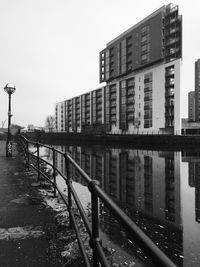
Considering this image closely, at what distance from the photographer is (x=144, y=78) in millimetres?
74000

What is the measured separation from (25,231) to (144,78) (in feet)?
243

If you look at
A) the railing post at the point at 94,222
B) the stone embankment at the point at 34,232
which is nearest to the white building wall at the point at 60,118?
the stone embankment at the point at 34,232

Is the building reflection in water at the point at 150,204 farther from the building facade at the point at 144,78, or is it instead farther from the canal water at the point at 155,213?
the building facade at the point at 144,78

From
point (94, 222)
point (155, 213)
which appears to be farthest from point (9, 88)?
point (94, 222)

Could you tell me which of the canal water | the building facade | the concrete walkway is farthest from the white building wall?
the concrete walkway

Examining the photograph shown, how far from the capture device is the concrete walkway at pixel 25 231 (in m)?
2.96

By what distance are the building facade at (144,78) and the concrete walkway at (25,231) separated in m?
61.0

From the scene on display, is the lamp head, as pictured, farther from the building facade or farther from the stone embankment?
the building facade

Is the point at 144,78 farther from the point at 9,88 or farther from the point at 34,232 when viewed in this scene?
the point at 34,232

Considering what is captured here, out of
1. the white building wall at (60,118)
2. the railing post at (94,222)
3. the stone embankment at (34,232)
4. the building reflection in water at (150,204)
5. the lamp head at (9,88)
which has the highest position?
the white building wall at (60,118)

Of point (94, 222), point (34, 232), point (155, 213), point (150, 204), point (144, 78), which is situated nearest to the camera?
point (94, 222)

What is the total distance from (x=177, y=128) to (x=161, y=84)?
13589mm

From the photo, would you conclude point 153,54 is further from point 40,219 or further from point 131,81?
point 40,219

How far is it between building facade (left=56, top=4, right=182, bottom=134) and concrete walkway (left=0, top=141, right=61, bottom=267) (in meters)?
61.0
